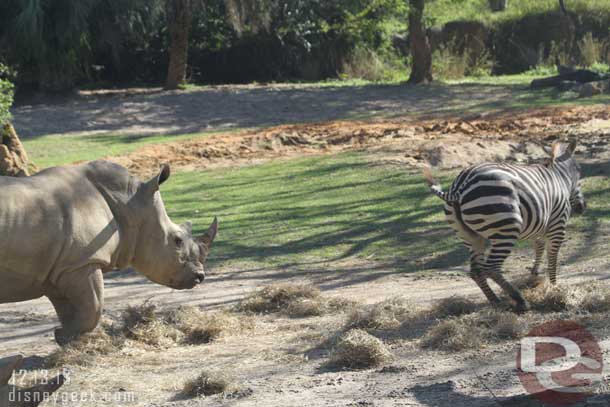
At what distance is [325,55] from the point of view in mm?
36625

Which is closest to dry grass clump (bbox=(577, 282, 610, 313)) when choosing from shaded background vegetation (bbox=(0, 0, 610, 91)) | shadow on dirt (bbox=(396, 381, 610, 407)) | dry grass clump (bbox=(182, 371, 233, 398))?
shadow on dirt (bbox=(396, 381, 610, 407))

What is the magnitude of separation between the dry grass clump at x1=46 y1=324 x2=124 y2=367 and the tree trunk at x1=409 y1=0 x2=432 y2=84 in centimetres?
2474

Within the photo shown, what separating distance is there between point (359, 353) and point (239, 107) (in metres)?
21.2

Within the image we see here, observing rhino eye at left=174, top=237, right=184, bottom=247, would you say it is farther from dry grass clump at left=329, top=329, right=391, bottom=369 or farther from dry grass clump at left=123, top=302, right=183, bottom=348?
dry grass clump at left=329, top=329, right=391, bottom=369

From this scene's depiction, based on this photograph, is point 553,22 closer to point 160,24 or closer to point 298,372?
point 160,24

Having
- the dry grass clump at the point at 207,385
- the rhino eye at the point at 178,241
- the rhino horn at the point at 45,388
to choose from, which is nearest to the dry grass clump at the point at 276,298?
the rhino eye at the point at 178,241

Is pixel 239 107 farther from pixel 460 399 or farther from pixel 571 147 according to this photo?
pixel 460 399

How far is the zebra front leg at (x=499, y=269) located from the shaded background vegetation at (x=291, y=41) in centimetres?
2152

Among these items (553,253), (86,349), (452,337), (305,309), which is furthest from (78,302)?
(553,253)

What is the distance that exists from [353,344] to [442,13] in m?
33.9

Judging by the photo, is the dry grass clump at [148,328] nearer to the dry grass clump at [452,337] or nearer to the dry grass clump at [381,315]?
the dry grass clump at [381,315]

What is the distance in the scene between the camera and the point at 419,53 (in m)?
32.0

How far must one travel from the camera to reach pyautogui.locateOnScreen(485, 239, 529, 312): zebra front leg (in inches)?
345

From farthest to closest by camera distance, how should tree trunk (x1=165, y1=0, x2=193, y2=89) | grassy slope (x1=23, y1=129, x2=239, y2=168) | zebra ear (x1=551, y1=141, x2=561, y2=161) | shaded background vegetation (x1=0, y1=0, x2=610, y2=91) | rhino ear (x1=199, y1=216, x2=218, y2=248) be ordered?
1. tree trunk (x1=165, y1=0, x2=193, y2=89)
2. shaded background vegetation (x1=0, y1=0, x2=610, y2=91)
3. grassy slope (x1=23, y1=129, x2=239, y2=168)
4. zebra ear (x1=551, y1=141, x2=561, y2=161)
5. rhino ear (x1=199, y1=216, x2=218, y2=248)
